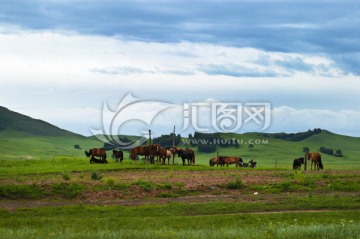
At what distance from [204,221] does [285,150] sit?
136m

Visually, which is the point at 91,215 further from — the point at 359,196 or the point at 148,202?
the point at 359,196

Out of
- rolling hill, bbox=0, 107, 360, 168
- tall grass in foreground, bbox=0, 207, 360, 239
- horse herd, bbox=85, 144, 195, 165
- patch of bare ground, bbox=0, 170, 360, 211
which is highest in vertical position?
rolling hill, bbox=0, 107, 360, 168

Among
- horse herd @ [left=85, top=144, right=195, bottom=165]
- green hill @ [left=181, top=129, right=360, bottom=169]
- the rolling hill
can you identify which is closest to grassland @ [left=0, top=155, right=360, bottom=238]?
horse herd @ [left=85, top=144, right=195, bottom=165]

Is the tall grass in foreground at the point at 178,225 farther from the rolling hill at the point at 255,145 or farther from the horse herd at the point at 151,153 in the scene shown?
the rolling hill at the point at 255,145

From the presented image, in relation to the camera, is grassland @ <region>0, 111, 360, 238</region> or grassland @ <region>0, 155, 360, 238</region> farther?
grassland @ <region>0, 111, 360, 238</region>

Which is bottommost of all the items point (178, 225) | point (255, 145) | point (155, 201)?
point (178, 225)

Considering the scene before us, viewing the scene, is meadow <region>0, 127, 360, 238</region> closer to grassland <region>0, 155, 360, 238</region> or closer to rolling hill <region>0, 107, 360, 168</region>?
grassland <region>0, 155, 360, 238</region>

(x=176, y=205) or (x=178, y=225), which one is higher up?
(x=176, y=205)

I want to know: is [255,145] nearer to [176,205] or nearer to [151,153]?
[151,153]

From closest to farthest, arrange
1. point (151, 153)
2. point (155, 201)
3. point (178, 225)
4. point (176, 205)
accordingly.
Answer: point (178, 225), point (176, 205), point (155, 201), point (151, 153)

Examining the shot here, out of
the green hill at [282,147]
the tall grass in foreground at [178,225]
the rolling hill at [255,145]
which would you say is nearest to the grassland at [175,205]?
the tall grass in foreground at [178,225]

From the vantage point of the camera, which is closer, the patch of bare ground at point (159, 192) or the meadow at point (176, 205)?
the meadow at point (176, 205)

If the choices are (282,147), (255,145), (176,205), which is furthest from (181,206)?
(282,147)

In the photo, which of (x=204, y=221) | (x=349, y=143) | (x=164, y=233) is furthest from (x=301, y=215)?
(x=349, y=143)
